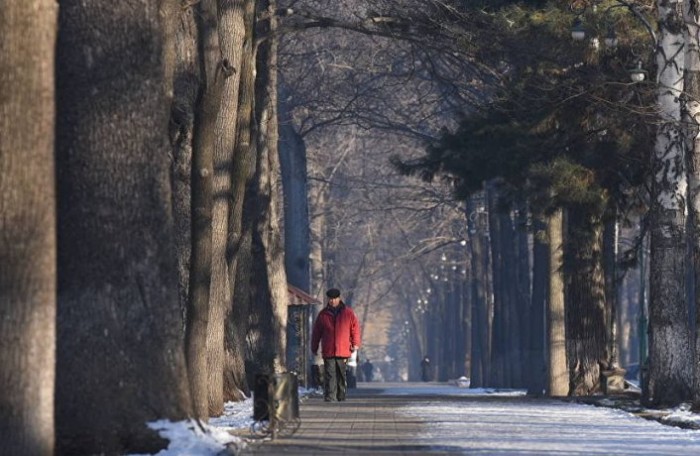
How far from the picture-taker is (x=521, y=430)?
21188 millimetres

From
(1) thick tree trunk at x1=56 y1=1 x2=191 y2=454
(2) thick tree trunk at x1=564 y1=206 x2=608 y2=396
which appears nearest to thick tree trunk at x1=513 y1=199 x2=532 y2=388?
(2) thick tree trunk at x1=564 y1=206 x2=608 y2=396

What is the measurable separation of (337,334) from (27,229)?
13668mm

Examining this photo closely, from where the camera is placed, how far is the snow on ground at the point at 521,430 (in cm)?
1599

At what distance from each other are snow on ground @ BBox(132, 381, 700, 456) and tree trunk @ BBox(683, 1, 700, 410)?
1.19 metres

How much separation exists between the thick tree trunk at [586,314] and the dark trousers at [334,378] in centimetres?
709

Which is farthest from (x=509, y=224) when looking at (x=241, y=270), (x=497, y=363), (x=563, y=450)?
(x=563, y=450)

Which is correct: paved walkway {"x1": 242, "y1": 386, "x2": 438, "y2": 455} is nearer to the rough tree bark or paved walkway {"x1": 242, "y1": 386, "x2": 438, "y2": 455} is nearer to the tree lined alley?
the tree lined alley

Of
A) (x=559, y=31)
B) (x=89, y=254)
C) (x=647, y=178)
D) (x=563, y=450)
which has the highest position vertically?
(x=559, y=31)

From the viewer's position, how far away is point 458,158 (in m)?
34.8

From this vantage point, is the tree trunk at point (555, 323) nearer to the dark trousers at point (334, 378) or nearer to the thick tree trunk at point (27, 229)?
the dark trousers at point (334, 378)

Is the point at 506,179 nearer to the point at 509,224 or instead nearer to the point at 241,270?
the point at 241,270

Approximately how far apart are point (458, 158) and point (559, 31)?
4.55 m

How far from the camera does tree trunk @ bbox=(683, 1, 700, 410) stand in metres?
24.6

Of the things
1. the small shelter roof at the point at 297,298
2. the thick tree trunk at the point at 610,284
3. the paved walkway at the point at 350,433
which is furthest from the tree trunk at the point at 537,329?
the paved walkway at the point at 350,433
